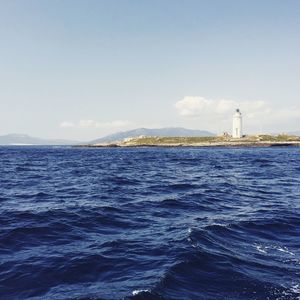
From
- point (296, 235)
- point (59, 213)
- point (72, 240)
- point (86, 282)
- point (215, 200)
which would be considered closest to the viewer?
point (86, 282)

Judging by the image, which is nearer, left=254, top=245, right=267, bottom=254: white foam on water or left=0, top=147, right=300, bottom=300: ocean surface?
left=0, top=147, right=300, bottom=300: ocean surface

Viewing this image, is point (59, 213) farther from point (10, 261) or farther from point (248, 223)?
point (248, 223)

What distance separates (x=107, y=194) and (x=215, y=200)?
938 cm

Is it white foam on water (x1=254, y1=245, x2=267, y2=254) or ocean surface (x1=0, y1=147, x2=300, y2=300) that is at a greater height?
ocean surface (x1=0, y1=147, x2=300, y2=300)

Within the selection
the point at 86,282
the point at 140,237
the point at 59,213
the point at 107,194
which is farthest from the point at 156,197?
the point at 86,282

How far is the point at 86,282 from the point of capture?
38.3ft

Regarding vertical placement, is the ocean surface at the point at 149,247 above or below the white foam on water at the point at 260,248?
above

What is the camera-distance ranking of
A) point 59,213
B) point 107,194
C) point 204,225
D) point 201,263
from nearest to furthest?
point 201,263 < point 204,225 < point 59,213 < point 107,194

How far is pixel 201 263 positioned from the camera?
44.3ft

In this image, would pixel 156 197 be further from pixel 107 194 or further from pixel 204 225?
pixel 204 225

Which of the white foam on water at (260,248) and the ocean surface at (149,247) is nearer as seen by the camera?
the ocean surface at (149,247)

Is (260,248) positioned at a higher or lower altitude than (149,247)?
lower

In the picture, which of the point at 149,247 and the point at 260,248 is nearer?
the point at 149,247

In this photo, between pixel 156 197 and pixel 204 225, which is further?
pixel 156 197
